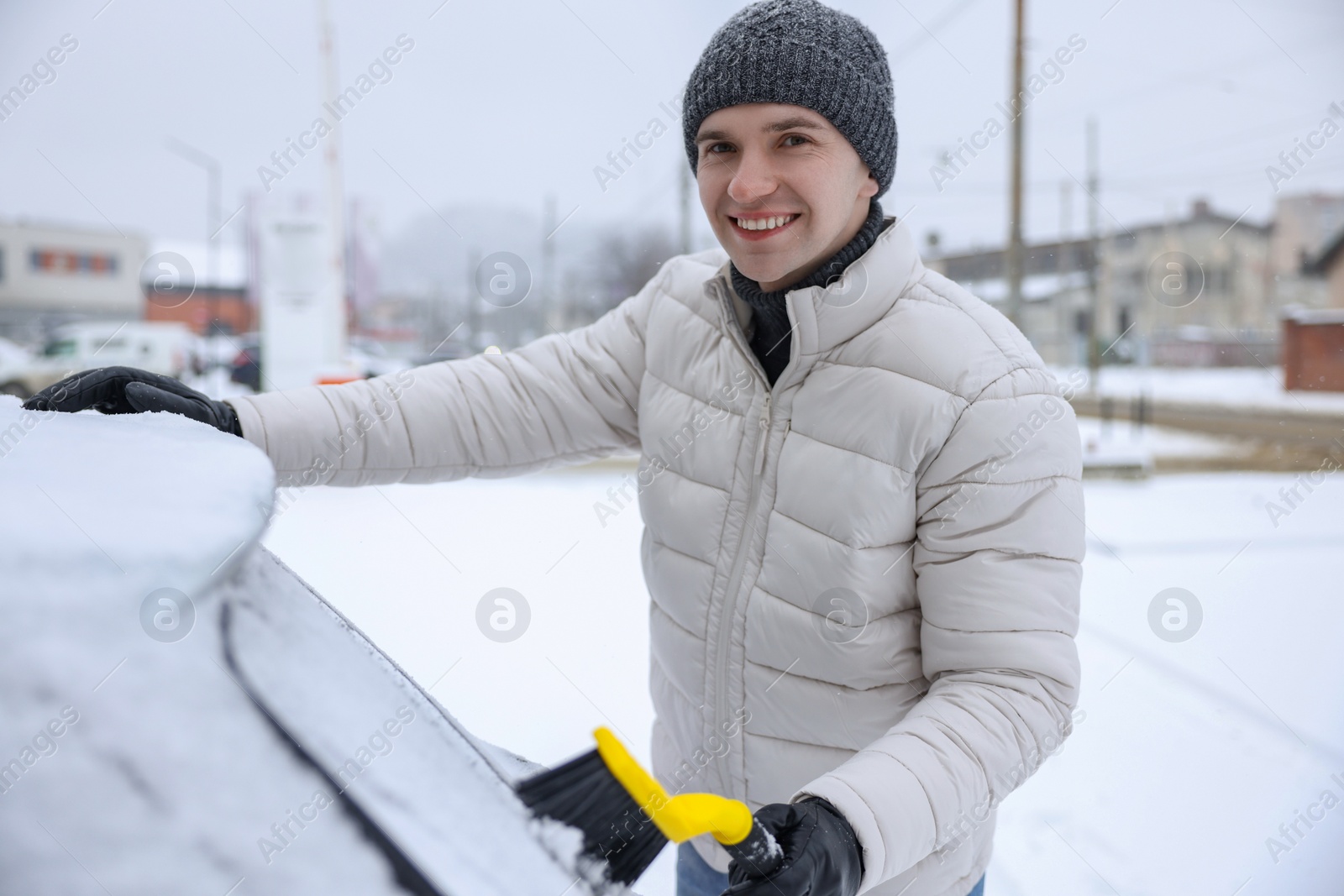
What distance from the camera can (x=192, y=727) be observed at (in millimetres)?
460

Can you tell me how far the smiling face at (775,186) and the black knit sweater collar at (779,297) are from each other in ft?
0.06

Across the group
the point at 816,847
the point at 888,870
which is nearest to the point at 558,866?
the point at 816,847

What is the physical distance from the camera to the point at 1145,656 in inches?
125

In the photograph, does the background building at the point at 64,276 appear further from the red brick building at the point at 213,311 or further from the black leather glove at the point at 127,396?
the black leather glove at the point at 127,396

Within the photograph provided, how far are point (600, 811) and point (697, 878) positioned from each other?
69cm

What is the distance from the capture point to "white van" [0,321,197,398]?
7.91 metres

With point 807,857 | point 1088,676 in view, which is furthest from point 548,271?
point 807,857

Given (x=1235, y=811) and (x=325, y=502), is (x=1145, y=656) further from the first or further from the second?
(x=325, y=502)

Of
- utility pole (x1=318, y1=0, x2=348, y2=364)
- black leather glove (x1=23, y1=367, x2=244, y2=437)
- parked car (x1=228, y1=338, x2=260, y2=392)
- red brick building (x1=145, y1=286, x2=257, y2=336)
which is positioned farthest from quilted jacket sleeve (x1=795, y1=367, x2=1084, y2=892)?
red brick building (x1=145, y1=286, x2=257, y2=336)

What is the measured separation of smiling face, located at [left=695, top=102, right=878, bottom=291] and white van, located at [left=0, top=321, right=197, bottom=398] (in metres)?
7.62

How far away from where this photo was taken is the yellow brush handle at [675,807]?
2.01 feet

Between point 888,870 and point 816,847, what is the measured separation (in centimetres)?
13

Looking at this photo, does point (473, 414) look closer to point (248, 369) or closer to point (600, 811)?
point (600, 811)

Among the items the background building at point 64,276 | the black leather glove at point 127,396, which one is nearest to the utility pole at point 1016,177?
the black leather glove at point 127,396
